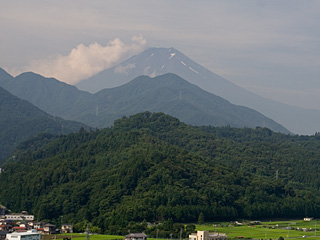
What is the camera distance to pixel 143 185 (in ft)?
314

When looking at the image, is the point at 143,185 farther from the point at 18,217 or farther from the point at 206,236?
the point at 206,236

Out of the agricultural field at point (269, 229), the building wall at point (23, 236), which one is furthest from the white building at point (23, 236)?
the agricultural field at point (269, 229)

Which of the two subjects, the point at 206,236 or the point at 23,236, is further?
the point at 206,236

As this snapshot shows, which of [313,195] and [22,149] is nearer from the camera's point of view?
[313,195]

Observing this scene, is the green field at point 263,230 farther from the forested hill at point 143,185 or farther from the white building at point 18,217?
the white building at point 18,217

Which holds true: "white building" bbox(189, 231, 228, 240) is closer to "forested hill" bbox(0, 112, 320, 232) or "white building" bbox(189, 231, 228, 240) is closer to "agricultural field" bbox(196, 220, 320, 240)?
"agricultural field" bbox(196, 220, 320, 240)

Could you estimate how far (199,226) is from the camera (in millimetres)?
80312

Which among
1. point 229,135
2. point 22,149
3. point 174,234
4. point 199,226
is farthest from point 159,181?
point 229,135

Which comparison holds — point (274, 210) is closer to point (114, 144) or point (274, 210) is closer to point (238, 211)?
point (238, 211)

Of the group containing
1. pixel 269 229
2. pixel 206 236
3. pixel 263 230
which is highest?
pixel 269 229

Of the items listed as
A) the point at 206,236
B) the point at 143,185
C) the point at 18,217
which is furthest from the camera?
the point at 143,185

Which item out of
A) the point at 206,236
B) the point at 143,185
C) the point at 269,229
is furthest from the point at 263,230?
the point at 143,185

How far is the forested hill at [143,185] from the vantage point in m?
87.4

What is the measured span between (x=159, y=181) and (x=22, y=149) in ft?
251
